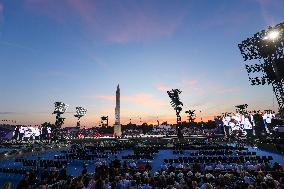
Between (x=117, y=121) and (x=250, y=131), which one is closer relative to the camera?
(x=250, y=131)

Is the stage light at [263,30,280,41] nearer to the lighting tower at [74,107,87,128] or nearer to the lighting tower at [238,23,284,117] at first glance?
the lighting tower at [238,23,284,117]

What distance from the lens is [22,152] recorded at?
43.6 m

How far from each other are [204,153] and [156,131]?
8811 centimetres

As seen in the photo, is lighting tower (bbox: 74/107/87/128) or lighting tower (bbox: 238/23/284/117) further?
lighting tower (bbox: 74/107/87/128)

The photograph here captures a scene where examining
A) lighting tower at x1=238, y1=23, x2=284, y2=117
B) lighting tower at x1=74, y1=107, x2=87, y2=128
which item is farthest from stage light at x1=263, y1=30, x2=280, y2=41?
lighting tower at x1=74, y1=107, x2=87, y2=128

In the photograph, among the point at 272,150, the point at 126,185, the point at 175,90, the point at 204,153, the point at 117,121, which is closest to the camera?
the point at 126,185

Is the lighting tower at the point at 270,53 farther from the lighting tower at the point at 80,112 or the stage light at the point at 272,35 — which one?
the lighting tower at the point at 80,112

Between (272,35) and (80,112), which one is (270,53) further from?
(80,112)

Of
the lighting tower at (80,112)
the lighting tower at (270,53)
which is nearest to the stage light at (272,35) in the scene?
the lighting tower at (270,53)

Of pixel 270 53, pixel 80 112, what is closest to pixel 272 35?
pixel 270 53

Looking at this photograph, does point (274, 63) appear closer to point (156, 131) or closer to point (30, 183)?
point (30, 183)

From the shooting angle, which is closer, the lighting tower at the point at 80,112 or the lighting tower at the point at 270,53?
the lighting tower at the point at 270,53

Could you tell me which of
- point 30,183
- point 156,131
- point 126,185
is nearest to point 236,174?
point 126,185

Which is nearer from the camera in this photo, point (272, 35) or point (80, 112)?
point (272, 35)
